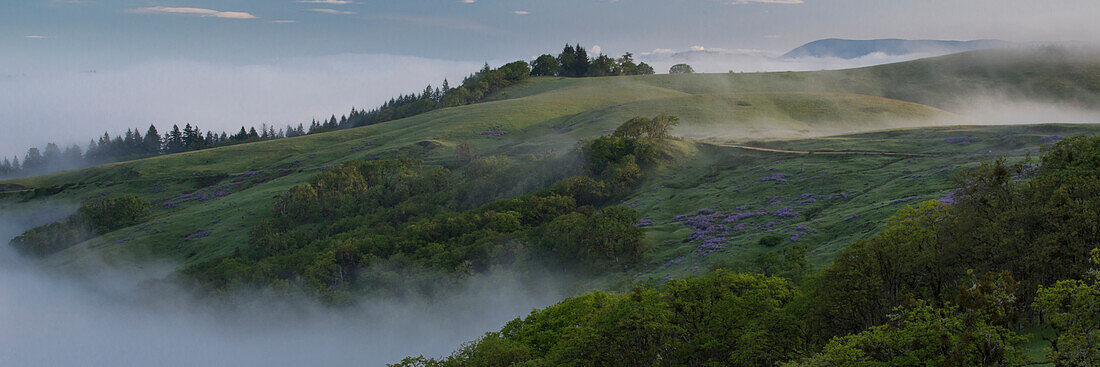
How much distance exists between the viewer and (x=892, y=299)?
92.1ft

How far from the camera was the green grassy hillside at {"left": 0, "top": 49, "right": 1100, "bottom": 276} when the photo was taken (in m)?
60.2

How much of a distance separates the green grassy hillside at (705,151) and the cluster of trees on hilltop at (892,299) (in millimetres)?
14071

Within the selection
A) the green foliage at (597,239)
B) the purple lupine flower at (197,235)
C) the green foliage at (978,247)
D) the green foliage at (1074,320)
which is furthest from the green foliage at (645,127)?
the green foliage at (1074,320)

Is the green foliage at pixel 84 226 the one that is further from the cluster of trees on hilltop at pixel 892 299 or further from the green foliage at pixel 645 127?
the cluster of trees on hilltop at pixel 892 299

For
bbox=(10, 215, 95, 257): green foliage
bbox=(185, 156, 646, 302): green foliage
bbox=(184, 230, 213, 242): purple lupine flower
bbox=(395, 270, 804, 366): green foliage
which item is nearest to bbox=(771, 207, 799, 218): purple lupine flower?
bbox=(185, 156, 646, 302): green foliage

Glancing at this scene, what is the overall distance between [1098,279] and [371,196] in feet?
318

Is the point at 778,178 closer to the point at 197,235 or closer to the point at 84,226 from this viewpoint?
the point at 197,235

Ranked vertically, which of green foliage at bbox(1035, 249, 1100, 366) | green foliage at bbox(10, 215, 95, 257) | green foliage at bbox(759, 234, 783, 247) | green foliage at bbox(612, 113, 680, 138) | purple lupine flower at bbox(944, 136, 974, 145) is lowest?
green foliage at bbox(10, 215, 95, 257)

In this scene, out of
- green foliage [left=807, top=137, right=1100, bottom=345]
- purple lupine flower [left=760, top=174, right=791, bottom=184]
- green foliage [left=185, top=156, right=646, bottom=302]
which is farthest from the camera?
purple lupine flower [left=760, top=174, right=791, bottom=184]

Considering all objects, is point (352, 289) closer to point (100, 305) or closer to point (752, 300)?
point (100, 305)

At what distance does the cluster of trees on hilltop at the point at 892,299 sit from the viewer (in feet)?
70.1

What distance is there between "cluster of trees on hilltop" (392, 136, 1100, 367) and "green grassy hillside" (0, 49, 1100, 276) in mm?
14071

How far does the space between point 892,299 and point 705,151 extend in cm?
6466

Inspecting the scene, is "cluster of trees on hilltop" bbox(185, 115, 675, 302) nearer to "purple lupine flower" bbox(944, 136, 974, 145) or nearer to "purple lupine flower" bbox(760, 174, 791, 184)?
"purple lupine flower" bbox(760, 174, 791, 184)
